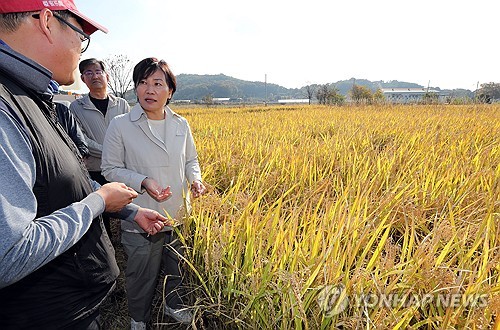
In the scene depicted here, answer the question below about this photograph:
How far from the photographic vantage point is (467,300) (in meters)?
0.82

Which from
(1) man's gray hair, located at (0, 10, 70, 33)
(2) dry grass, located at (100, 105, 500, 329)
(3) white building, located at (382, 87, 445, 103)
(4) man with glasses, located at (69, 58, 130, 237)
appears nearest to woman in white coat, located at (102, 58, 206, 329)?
(2) dry grass, located at (100, 105, 500, 329)

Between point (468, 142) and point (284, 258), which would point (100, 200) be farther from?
point (468, 142)

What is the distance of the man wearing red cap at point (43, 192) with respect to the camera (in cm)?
62

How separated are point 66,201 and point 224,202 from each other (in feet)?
3.03

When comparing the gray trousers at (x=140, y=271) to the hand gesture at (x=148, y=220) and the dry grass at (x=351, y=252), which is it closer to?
the dry grass at (x=351, y=252)

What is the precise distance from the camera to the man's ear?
0.76 meters

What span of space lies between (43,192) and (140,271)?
1039 millimetres

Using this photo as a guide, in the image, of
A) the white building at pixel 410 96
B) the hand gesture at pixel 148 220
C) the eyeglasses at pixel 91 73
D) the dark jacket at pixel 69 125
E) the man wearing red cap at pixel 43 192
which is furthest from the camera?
the white building at pixel 410 96

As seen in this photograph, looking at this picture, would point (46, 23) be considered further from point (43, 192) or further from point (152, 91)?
point (152, 91)

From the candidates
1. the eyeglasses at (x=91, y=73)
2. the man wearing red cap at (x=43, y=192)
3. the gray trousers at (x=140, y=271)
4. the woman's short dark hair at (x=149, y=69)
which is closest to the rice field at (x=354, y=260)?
the gray trousers at (x=140, y=271)

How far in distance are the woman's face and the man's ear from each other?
2.73 feet

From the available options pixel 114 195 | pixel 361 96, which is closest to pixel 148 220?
pixel 114 195

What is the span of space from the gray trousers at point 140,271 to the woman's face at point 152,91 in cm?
71

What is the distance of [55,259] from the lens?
0.85 m
